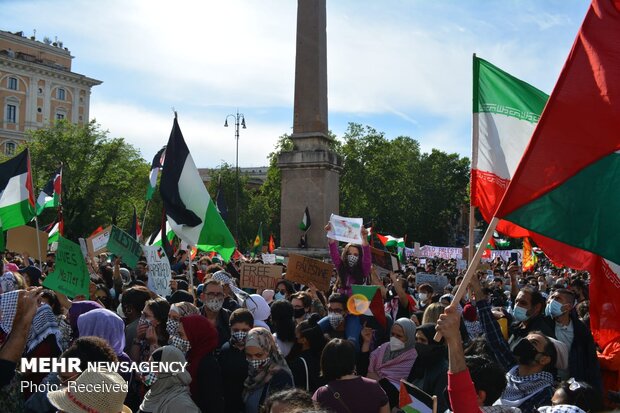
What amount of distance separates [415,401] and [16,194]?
10.7 meters

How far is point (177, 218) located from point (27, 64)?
79.5 meters

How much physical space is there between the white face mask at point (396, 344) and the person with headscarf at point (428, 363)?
7.3 inches

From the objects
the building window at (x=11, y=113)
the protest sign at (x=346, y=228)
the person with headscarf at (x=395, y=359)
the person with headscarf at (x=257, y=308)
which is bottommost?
the person with headscarf at (x=395, y=359)

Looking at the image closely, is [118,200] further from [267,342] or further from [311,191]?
[267,342]

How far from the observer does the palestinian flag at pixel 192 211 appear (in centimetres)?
→ 864

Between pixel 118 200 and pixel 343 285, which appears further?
pixel 118 200

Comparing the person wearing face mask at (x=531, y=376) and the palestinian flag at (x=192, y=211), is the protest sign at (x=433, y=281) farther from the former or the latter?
the person wearing face mask at (x=531, y=376)

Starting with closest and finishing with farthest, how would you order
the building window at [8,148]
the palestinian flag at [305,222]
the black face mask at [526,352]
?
the black face mask at [526,352]
the palestinian flag at [305,222]
the building window at [8,148]

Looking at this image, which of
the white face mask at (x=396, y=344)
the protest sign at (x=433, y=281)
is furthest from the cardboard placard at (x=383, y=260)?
the protest sign at (x=433, y=281)

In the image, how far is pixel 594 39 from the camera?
4.04 meters

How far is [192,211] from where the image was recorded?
869cm

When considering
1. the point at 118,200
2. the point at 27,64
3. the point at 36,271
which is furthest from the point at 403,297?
the point at 27,64

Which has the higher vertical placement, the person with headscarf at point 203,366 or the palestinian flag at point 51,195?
the palestinian flag at point 51,195

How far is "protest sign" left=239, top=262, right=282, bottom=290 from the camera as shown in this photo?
10047 mm
